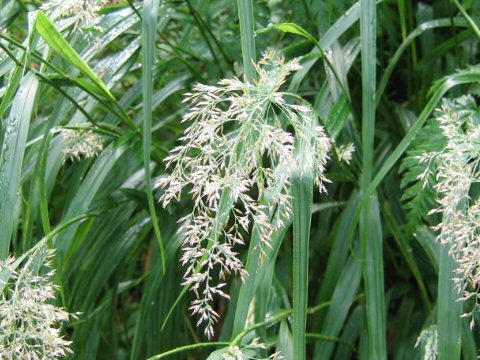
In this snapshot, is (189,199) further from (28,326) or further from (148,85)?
(28,326)

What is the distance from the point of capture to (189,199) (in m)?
1.61

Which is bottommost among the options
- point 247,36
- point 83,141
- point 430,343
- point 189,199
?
point 430,343

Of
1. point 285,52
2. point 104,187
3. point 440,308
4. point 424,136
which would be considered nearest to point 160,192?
point 104,187

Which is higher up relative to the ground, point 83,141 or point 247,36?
point 247,36

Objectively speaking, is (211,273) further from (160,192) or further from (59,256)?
(59,256)

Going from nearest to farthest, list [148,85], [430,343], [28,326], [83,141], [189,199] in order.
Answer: [28,326] → [148,85] → [430,343] → [83,141] → [189,199]

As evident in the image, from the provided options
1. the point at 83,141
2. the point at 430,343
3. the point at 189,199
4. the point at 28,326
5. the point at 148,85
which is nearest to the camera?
the point at 28,326

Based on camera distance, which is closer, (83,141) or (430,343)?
(430,343)

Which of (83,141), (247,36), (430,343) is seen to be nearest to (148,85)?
(247,36)

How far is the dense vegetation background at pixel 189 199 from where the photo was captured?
1.12 meters

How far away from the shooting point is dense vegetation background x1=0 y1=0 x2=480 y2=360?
44.1 inches

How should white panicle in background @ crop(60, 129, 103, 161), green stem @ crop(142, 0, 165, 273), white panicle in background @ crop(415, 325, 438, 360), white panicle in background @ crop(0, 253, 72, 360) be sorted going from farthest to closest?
1. white panicle in background @ crop(60, 129, 103, 161)
2. white panicle in background @ crop(415, 325, 438, 360)
3. green stem @ crop(142, 0, 165, 273)
4. white panicle in background @ crop(0, 253, 72, 360)

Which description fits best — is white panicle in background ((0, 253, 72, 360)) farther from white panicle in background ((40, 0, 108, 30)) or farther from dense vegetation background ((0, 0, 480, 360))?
white panicle in background ((40, 0, 108, 30))

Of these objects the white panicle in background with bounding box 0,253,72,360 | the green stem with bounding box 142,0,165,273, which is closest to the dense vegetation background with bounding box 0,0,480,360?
the green stem with bounding box 142,0,165,273
